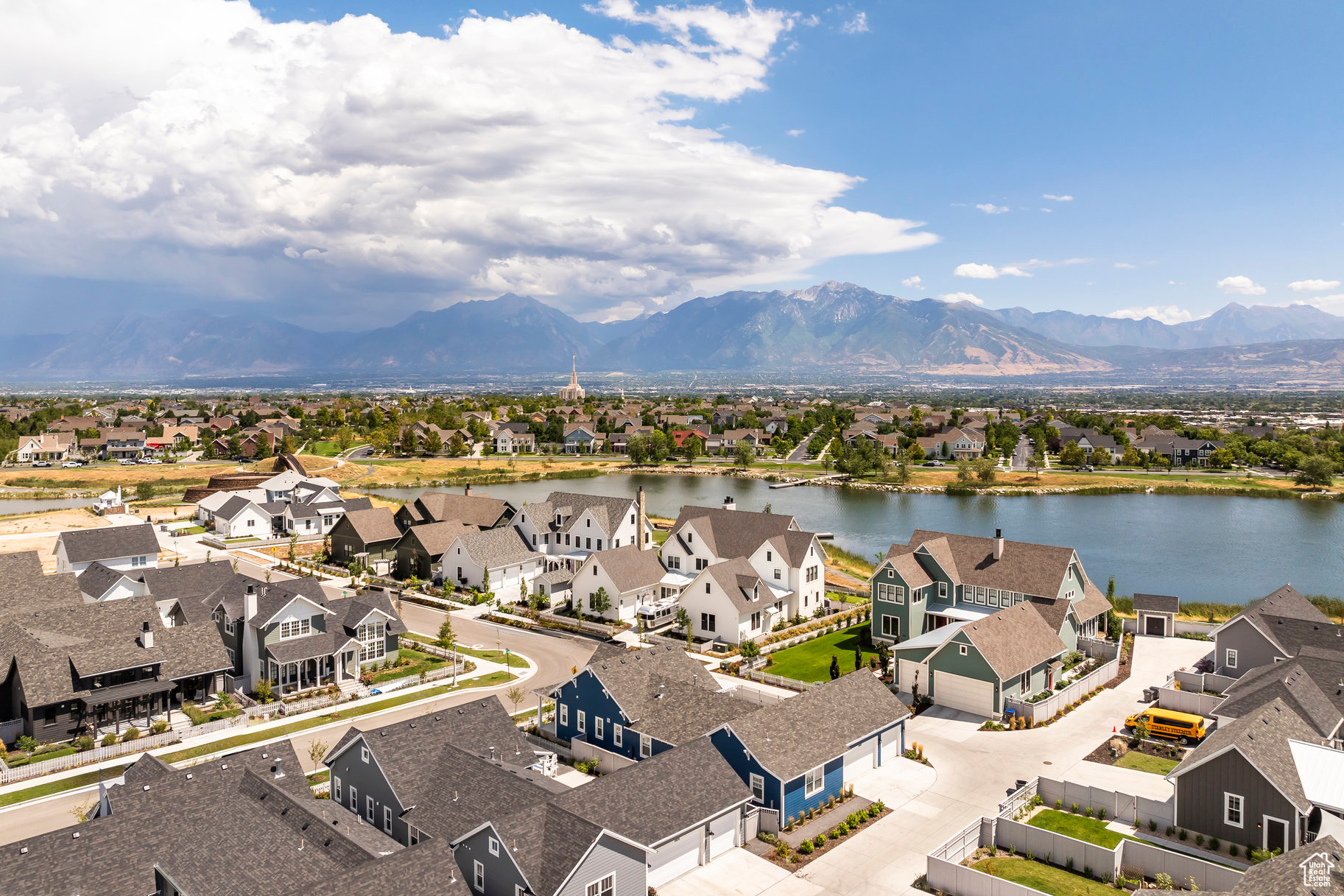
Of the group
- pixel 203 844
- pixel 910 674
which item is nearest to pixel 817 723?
pixel 910 674

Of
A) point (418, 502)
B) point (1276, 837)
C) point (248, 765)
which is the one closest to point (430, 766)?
point (248, 765)

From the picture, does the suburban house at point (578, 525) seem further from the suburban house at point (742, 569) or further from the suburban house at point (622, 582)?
the suburban house at point (622, 582)

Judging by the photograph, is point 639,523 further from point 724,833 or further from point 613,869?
point 613,869

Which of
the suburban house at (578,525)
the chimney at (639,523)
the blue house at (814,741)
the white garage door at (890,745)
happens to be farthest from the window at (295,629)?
the white garage door at (890,745)

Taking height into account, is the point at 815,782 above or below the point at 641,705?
below

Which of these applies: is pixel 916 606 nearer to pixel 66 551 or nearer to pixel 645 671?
pixel 645 671

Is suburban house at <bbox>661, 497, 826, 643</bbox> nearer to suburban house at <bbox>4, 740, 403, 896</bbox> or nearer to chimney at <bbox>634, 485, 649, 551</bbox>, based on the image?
chimney at <bbox>634, 485, 649, 551</bbox>
